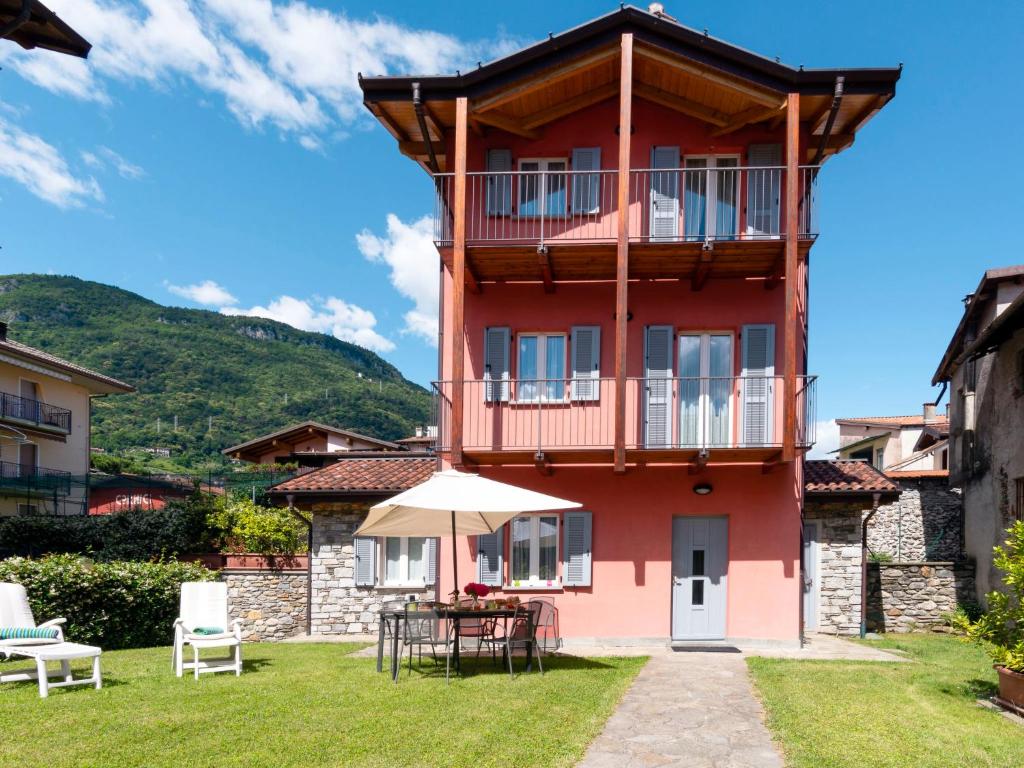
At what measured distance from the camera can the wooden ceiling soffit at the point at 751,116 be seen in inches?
498

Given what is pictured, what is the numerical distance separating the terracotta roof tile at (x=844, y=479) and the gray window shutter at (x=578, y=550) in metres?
4.15

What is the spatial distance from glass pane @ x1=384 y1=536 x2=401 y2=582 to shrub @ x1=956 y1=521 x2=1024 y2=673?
1008 cm

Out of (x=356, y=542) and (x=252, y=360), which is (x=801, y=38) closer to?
(x=356, y=542)

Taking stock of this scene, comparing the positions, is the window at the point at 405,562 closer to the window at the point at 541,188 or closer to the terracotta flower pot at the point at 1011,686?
the window at the point at 541,188

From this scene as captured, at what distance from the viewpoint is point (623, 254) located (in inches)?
487

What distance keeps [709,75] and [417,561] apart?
10.0 m

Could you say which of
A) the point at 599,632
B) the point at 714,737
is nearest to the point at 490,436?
the point at 599,632

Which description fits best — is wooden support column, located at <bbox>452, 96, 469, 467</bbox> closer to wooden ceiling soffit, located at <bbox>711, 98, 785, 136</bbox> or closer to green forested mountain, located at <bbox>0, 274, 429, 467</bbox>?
wooden ceiling soffit, located at <bbox>711, 98, 785, 136</bbox>

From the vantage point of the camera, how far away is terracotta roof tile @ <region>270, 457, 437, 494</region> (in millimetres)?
15395

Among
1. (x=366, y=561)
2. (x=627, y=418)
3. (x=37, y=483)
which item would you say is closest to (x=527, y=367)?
(x=627, y=418)

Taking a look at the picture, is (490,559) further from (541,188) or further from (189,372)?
(189,372)

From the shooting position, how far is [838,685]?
9.05 meters

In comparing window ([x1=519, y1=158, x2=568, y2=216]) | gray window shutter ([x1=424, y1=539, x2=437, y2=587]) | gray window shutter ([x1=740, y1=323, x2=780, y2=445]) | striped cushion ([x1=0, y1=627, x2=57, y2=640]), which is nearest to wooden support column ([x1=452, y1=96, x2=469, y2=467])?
window ([x1=519, y1=158, x2=568, y2=216])

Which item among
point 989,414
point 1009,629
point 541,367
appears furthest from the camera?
point 989,414
